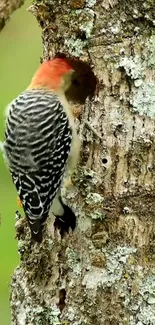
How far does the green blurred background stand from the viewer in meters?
7.73

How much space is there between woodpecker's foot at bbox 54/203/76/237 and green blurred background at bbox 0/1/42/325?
2478mm

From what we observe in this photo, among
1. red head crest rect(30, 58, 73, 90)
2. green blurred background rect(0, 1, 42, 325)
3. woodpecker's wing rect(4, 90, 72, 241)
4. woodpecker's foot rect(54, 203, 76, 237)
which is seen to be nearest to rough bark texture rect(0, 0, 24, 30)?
red head crest rect(30, 58, 73, 90)

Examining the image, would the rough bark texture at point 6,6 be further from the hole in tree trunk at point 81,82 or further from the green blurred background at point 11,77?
the green blurred background at point 11,77

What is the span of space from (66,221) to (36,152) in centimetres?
32

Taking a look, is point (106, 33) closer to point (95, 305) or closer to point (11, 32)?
point (95, 305)

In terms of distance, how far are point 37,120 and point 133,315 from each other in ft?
3.00

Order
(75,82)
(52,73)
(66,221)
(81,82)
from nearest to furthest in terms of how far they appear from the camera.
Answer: (66,221) < (52,73) < (81,82) < (75,82)

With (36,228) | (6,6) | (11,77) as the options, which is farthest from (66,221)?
(11,77)

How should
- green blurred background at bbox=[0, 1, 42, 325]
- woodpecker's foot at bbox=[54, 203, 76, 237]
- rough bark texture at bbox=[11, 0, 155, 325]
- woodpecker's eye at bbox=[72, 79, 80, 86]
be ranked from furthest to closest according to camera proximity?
green blurred background at bbox=[0, 1, 42, 325], woodpecker's eye at bbox=[72, 79, 80, 86], woodpecker's foot at bbox=[54, 203, 76, 237], rough bark texture at bbox=[11, 0, 155, 325]

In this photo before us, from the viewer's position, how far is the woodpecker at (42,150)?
4555mm

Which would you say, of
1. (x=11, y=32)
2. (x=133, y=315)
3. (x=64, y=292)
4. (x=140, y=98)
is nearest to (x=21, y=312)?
(x=64, y=292)

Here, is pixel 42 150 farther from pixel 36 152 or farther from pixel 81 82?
pixel 81 82

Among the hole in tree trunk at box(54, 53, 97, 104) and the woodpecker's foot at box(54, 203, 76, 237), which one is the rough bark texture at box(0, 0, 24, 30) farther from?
the woodpecker's foot at box(54, 203, 76, 237)

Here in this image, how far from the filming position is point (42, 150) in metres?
4.59
